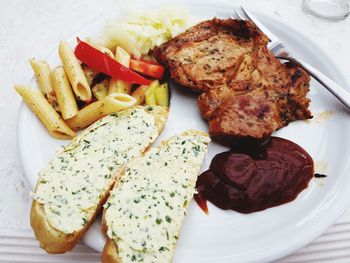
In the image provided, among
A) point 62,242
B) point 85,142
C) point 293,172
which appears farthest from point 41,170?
point 293,172

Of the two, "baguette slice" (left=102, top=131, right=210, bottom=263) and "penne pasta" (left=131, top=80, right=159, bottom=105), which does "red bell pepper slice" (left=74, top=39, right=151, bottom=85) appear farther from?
"baguette slice" (left=102, top=131, right=210, bottom=263)

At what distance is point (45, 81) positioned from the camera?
3.54 m

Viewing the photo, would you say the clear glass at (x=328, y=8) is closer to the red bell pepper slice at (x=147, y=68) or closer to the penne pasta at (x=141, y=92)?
the red bell pepper slice at (x=147, y=68)

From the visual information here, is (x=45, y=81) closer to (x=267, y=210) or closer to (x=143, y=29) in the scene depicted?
(x=143, y=29)

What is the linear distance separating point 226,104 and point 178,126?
1.36 ft

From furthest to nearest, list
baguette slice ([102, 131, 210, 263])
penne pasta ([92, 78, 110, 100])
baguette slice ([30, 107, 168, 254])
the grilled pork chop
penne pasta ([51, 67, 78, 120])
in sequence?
penne pasta ([92, 78, 110, 100]) → penne pasta ([51, 67, 78, 120]) → the grilled pork chop → baguette slice ([30, 107, 168, 254]) → baguette slice ([102, 131, 210, 263])

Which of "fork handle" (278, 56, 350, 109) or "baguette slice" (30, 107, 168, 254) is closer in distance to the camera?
"baguette slice" (30, 107, 168, 254)

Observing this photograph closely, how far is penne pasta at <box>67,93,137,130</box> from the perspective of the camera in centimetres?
332

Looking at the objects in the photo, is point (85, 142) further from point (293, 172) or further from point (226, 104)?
point (293, 172)

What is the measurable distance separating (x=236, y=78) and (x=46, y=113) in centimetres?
151

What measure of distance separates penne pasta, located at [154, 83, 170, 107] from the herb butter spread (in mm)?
263

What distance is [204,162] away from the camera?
10.4ft

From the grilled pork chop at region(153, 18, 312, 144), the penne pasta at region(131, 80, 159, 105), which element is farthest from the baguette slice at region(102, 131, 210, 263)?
the penne pasta at region(131, 80, 159, 105)

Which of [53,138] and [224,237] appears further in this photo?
[53,138]
